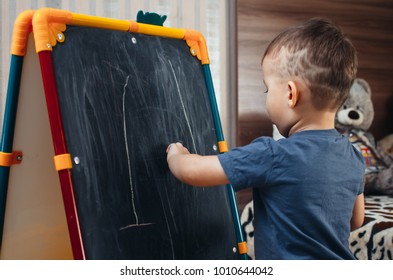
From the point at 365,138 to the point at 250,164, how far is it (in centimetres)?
170

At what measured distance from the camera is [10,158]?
1.20 m

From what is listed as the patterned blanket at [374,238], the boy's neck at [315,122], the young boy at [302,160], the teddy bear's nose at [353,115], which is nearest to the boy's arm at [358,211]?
the young boy at [302,160]

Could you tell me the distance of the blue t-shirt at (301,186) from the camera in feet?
→ 3.46

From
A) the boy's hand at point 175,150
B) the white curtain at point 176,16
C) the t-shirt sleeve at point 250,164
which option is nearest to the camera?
the t-shirt sleeve at point 250,164

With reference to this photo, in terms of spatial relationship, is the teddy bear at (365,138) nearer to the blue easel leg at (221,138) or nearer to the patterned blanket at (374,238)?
the patterned blanket at (374,238)

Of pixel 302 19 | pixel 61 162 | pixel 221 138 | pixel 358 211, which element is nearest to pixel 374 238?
pixel 358 211

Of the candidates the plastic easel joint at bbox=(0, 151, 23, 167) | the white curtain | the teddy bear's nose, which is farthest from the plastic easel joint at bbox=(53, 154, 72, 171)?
the teddy bear's nose

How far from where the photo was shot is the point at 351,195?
3.74 feet

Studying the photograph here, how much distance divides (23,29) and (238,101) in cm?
164

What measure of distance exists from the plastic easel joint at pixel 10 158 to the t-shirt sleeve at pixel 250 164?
0.52 metres

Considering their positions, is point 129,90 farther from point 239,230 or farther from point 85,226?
point 239,230

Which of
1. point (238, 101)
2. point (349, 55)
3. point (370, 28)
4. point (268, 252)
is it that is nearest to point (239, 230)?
point (268, 252)

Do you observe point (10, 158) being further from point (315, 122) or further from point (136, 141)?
point (315, 122)

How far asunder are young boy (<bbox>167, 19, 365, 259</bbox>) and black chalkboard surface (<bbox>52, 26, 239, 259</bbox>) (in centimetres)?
17
